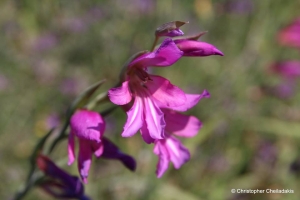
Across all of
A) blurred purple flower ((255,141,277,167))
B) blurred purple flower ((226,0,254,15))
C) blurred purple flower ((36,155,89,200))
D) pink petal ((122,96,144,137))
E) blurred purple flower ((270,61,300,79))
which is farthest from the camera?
blurred purple flower ((226,0,254,15))

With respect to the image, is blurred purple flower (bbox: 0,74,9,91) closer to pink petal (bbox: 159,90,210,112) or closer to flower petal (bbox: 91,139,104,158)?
flower petal (bbox: 91,139,104,158)

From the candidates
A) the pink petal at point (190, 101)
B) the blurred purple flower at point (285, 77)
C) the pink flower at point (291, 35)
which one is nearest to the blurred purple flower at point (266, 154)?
the blurred purple flower at point (285, 77)

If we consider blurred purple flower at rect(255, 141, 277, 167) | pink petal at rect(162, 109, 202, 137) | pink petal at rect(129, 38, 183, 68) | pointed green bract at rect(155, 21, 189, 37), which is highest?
pointed green bract at rect(155, 21, 189, 37)

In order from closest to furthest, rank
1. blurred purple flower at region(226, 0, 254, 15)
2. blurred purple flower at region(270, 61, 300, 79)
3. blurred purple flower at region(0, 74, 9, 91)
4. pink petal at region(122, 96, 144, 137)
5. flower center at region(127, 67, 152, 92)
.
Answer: pink petal at region(122, 96, 144, 137)
flower center at region(127, 67, 152, 92)
blurred purple flower at region(270, 61, 300, 79)
blurred purple flower at region(0, 74, 9, 91)
blurred purple flower at region(226, 0, 254, 15)

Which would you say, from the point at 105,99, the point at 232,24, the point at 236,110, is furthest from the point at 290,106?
the point at 105,99

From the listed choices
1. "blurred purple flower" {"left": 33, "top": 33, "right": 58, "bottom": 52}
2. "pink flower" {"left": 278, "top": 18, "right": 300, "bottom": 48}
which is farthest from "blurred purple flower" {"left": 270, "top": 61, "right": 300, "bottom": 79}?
"blurred purple flower" {"left": 33, "top": 33, "right": 58, "bottom": 52}

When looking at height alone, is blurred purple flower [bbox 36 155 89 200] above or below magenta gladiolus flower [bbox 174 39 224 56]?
below

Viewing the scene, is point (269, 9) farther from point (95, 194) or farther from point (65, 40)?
point (95, 194)

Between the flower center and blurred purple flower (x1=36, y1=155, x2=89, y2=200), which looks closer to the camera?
the flower center
